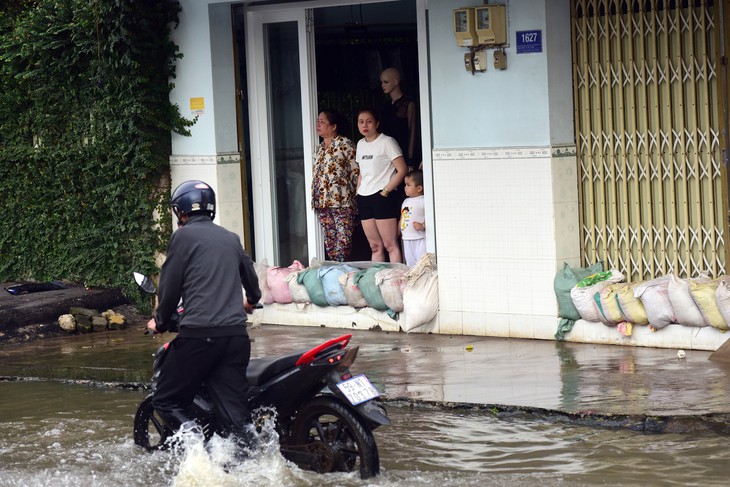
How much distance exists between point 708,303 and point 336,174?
4244 mm

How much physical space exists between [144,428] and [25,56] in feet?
22.5

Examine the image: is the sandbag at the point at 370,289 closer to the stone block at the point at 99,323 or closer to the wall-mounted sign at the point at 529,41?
the wall-mounted sign at the point at 529,41

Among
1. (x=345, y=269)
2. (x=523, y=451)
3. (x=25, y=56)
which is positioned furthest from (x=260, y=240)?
(x=523, y=451)

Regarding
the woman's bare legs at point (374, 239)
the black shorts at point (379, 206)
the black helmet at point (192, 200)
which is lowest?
the woman's bare legs at point (374, 239)

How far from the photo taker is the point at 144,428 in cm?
743

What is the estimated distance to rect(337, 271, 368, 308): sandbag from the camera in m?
11.7

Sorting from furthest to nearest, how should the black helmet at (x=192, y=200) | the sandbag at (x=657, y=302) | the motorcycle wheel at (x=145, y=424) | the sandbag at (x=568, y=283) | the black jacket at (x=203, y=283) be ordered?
the sandbag at (x=568, y=283) < the sandbag at (x=657, y=302) < the motorcycle wheel at (x=145, y=424) < the black helmet at (x=192, y=200) < the black jacket at (x=203, y=283)

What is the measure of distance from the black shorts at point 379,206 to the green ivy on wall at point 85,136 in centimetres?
202

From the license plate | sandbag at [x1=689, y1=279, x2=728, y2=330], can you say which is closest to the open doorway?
sandbag at [x1=689, y1=279, x2=728, y2=330]

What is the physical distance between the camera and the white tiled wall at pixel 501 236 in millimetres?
10594

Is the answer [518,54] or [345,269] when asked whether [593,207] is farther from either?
[345,269]

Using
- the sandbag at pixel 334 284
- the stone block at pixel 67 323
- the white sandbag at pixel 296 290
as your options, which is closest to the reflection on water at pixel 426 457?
the sandbag at pixel 334 284

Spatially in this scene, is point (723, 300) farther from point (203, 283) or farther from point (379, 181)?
point (203, 283)

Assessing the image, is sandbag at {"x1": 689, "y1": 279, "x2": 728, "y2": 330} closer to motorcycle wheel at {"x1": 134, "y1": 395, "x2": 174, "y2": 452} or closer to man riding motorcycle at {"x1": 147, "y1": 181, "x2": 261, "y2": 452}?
man riding motorcycle at {"x1": 147, "y1": 181, "x2": 261, "y2": 452}
